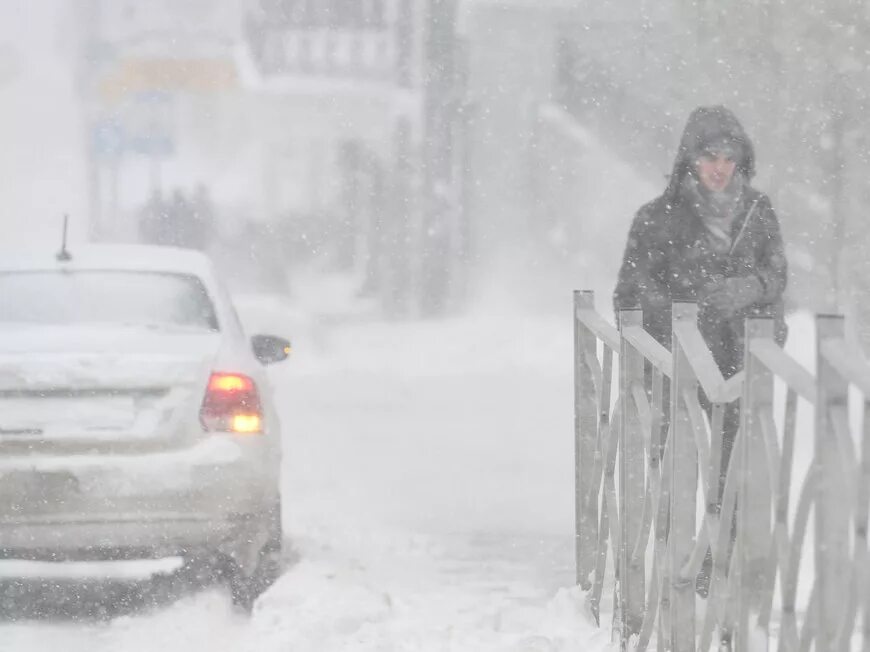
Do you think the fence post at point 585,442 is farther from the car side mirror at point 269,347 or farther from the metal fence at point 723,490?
the car side mirror at point 269,347

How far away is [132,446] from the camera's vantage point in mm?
6211

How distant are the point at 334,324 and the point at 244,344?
25.1 meters

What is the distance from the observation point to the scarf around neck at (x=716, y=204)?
235 inches

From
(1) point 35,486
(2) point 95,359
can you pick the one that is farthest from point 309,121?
(1) point 35,486

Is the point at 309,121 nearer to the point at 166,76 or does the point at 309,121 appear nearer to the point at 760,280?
the point at 166,76

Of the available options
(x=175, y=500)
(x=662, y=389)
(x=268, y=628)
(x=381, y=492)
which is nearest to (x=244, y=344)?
(x=175, y=500)

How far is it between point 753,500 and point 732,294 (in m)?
2.17

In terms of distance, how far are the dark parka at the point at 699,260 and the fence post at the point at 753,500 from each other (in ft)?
7.08

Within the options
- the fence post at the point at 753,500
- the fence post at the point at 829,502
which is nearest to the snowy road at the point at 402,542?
the fence post at the point at 753,500

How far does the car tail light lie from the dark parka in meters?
1.42

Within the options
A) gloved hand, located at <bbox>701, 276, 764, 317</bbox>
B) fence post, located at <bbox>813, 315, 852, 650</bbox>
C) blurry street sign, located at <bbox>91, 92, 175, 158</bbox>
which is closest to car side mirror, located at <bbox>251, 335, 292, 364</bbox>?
gloved hand, located at <bbox>701, 276, 764, 317</bbox>

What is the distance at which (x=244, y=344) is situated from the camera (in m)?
6.83

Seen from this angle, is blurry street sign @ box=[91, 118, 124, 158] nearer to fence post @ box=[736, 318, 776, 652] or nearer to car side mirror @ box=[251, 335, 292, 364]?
car side mirror @ box=[251, 335, 292, 364]

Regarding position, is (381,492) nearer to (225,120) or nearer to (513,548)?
(513,548)
